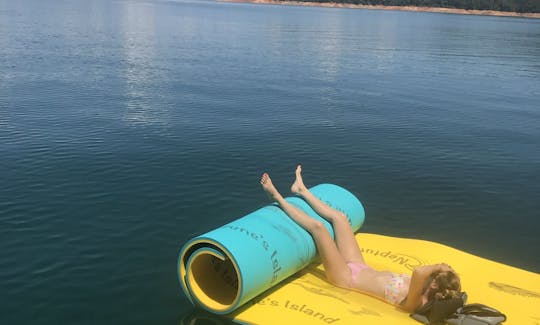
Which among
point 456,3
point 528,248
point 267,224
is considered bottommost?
point 528,248

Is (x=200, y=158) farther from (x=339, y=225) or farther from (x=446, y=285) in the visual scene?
(x=446, y=285)

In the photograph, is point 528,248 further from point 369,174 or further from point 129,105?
point 129,105

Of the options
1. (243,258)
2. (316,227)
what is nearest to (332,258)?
(316,227)

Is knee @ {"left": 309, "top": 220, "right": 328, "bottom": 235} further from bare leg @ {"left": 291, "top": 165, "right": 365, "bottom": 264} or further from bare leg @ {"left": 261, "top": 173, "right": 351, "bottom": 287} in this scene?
bare leg @ {"left": 291, "top": 165, "right": 365, "bottom": 264}

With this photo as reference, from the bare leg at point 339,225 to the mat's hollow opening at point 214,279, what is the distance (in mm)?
2347

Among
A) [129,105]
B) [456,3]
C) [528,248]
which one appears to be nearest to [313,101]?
[129,105]

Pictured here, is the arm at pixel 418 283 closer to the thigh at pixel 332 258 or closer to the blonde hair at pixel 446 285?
the blonde hair at pixel 446 285

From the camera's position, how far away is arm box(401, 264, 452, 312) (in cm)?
959

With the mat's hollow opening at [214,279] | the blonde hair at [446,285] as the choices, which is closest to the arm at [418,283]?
the blonde hair at [446,285]

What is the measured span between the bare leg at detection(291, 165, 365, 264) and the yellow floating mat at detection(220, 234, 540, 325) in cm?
81

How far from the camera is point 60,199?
1652cm

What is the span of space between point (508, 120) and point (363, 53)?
104 feet

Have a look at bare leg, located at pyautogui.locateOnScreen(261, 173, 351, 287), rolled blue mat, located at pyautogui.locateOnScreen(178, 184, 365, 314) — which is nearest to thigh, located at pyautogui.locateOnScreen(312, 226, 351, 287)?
bare leg, located at pyautogui.locateOnScreen(261, 173, 351, 287)

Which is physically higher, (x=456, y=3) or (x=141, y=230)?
(x=456, y=3)
